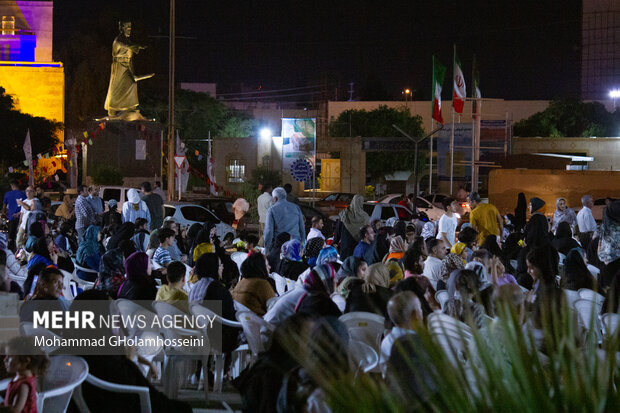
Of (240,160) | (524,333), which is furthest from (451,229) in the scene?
(240,160)

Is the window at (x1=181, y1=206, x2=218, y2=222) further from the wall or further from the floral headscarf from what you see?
the wall

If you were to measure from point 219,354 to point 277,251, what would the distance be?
4005 millimetres

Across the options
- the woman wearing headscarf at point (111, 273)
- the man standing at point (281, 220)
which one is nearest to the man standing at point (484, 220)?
the man standing at point (281, 220)

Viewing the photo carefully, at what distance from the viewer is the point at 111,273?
7.69 m

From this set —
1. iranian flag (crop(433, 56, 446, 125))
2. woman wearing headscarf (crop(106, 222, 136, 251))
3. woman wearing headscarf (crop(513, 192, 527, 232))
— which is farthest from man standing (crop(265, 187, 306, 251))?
iranian flag (crop(433, 56, 446, 125))

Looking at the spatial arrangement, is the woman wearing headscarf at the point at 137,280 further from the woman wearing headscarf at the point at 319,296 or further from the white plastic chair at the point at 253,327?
the woman wearing headscarf at the point at 319,296

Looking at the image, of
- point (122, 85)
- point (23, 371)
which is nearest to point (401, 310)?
point (23, 371)

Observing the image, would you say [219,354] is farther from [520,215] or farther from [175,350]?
[520,215]

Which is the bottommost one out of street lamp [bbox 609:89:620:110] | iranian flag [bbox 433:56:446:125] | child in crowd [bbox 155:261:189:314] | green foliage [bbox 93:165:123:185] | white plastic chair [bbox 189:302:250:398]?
white plastic chair [bbox 189:302:250:398]

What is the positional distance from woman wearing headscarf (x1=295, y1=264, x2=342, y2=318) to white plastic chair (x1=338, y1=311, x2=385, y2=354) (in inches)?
8.8

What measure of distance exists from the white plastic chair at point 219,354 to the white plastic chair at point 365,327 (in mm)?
938

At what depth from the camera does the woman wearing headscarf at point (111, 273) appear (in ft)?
24.3

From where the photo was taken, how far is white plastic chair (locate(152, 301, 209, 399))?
604cm

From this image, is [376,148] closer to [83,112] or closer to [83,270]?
[83,112]
